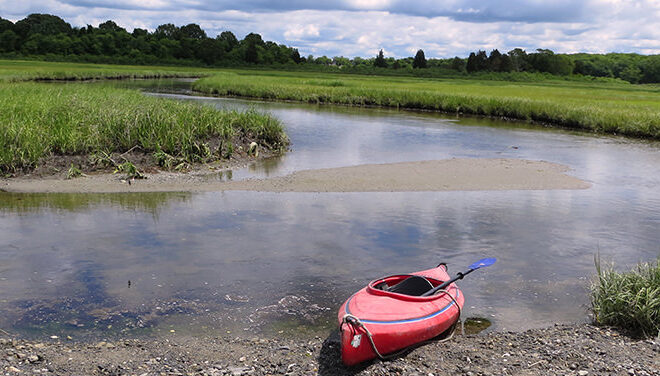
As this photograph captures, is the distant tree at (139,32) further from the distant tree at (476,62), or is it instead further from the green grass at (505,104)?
the green grass at (505,104)

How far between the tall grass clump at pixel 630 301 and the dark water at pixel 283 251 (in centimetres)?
54

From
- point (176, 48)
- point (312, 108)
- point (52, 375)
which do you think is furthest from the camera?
point (176, 48)

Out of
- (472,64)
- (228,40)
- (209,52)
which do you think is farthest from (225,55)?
(472,64)

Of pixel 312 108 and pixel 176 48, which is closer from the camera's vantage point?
pixel 312 108

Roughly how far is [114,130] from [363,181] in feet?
24.3

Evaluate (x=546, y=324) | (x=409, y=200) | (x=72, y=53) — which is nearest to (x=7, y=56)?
(x=72, y=53)

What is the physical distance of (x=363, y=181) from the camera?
16.7m

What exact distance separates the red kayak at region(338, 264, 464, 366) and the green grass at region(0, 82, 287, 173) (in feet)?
37.7

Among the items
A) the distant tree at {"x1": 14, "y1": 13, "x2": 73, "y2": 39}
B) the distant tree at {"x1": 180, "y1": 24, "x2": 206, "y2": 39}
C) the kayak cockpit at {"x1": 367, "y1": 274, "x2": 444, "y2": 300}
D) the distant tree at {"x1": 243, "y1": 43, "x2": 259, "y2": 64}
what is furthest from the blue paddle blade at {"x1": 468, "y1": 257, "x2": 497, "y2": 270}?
the distant tree at {"x1": 180, "y1": 24, "x2": 206, "y2": 39}

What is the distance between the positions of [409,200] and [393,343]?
27.4 ft

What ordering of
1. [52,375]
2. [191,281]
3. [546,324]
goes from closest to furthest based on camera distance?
[52,375], [546,324], [191,281]

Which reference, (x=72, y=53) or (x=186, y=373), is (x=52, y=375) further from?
(x=72, y=53)

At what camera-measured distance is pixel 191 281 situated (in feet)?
29.1

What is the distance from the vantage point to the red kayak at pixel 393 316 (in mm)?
6223
